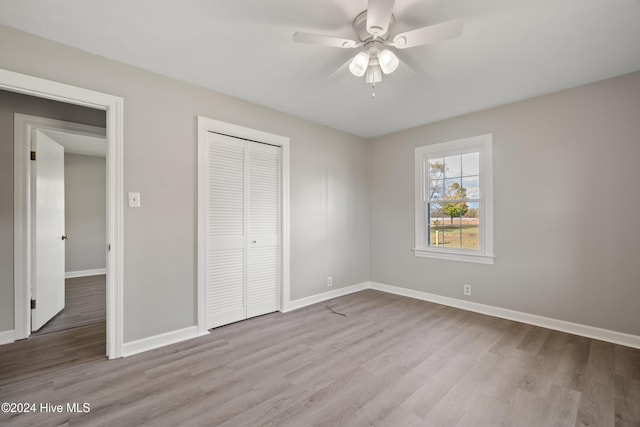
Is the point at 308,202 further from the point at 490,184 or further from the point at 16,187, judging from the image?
the point at 16,187

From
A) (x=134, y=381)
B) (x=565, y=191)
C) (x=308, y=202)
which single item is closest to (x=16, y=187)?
(x=134, y=381)

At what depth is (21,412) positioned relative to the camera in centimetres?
168

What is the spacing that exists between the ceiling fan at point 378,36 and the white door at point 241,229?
5.47 ft

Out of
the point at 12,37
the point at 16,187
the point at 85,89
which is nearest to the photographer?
the point at 12,37

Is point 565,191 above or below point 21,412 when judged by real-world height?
above

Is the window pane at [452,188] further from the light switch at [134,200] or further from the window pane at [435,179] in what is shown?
the light switch at [134,200]

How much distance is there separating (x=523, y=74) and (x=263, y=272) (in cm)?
340

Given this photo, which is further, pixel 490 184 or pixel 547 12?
pixel 490 184

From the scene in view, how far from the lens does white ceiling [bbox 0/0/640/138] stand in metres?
1.78

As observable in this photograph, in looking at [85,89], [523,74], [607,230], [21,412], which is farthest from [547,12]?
[21,412]

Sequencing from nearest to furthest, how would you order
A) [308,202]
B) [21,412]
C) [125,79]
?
[21,412], [125,79], [308,202]

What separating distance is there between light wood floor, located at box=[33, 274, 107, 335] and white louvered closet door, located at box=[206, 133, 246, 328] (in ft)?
4.97

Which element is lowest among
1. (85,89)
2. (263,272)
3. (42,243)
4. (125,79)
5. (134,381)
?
(134,381)

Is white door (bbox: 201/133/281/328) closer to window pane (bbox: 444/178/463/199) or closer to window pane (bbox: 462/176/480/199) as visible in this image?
window pane (bbox: 444/178/463/199)
